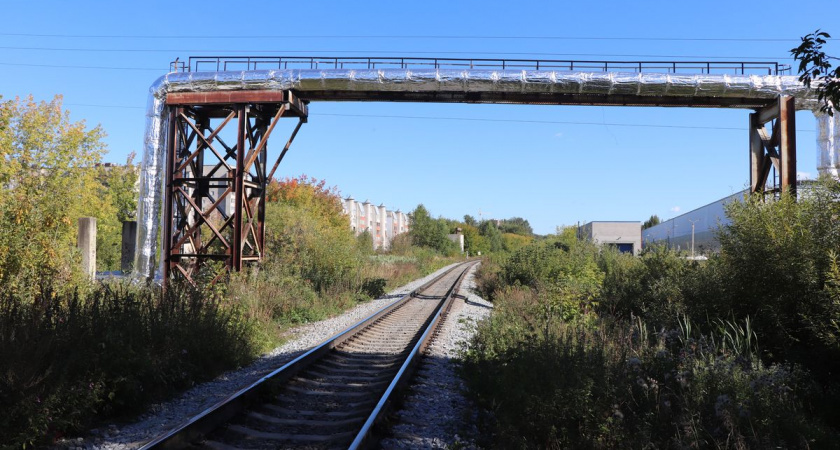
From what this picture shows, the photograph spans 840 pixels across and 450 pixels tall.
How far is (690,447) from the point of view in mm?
4344

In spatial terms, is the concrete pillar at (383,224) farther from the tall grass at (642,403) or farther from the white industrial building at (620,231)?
the tall grass at (642,403)

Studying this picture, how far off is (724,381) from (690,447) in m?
1.18

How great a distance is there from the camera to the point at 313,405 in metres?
6.46

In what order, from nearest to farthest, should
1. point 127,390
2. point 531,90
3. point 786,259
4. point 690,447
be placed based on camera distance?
point 690,447, point 127,390, point 786,259, point 531,90

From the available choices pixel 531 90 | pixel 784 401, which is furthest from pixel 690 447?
pixel 531 90

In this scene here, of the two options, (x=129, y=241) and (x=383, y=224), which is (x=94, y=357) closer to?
(x=129, y=241)

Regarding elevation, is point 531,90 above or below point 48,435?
above

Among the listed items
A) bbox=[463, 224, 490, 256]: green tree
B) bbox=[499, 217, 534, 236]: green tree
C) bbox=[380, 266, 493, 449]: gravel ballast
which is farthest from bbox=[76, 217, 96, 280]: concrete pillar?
bbox=[499, 217, 534, 236]: green tree

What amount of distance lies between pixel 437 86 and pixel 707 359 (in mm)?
10256

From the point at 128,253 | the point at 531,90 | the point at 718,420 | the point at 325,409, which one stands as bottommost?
the point at 325,409

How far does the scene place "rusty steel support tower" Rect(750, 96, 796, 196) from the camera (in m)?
14.0

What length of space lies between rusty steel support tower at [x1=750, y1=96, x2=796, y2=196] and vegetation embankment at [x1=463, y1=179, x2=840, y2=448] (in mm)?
4764

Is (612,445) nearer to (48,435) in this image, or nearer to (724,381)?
(724,381)

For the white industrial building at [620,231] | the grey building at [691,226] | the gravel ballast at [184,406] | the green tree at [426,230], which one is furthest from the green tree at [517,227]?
the gravel ballast at [184,406]
